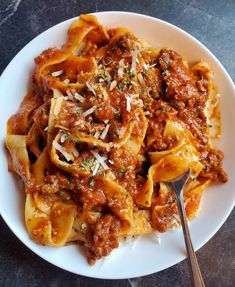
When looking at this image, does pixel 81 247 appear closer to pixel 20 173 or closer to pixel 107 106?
pixel 20 173

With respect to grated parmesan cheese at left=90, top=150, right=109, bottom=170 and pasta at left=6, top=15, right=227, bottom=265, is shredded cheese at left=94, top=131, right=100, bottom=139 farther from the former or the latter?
grated parmesan cheese at left=90, top=150, right=109, bottom=170

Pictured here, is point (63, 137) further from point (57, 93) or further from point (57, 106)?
point (57, 93)

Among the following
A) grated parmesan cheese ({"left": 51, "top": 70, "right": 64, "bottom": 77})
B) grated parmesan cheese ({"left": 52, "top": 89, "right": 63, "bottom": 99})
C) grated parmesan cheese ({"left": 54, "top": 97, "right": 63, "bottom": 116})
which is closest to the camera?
grated parmesan cheese ({"left": 54, "top": 97, "right": 63, "bottom": 116})

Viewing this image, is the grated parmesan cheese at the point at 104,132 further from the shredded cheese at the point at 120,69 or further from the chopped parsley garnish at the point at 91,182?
the shredded cheese at the point at 120,69

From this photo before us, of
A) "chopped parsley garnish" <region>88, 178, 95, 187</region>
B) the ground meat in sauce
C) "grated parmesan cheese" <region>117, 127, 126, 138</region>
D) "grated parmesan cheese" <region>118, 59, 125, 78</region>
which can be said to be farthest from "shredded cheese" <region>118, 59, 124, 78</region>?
the ground meat in sauce

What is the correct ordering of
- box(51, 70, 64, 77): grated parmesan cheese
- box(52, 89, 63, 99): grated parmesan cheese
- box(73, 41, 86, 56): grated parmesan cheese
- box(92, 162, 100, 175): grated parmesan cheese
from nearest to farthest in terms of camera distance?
box(92, 162, 100, 175): grated parmesan cheese → box(52, 89, 63, 99): grated parmesan cheese → box(51, 70, 64, 77): grated parmesan cheese → box(73, 41, 86, 56): grated parmesan cheese

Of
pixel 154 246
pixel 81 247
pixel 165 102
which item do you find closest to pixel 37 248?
pixel 81 247

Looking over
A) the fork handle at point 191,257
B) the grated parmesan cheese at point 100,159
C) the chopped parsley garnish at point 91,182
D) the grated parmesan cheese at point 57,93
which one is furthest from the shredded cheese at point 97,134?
the fork handle at point 191,257
